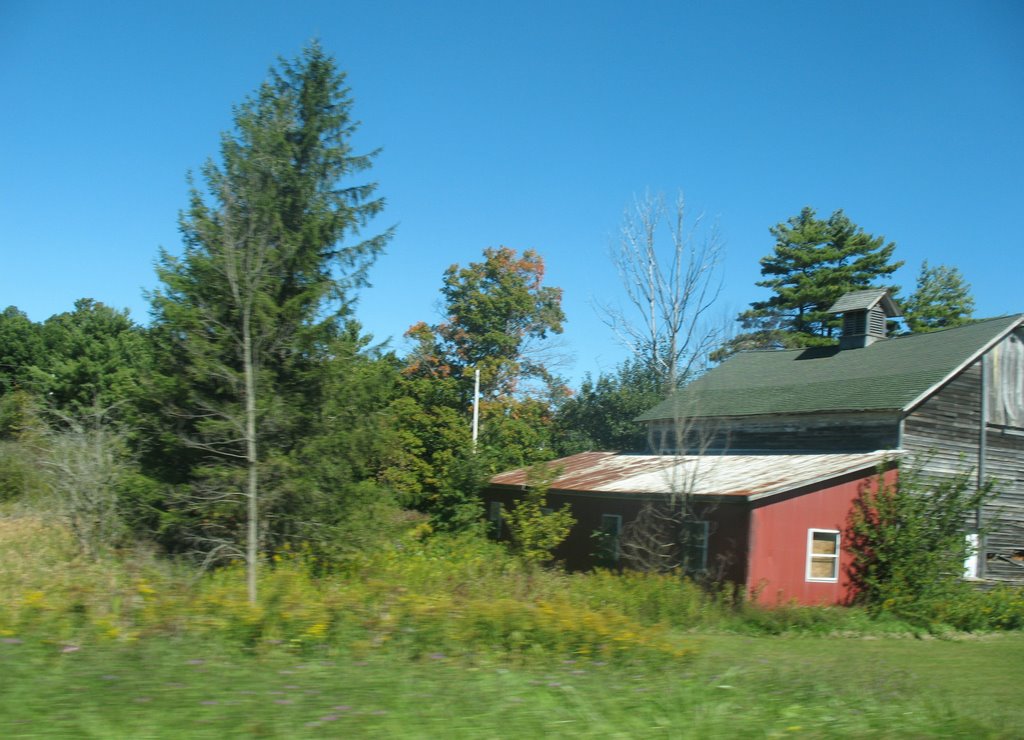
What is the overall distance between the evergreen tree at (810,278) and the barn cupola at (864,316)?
20.7m

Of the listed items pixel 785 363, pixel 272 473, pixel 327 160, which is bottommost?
pixel 272 473

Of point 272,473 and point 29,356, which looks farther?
point 29,356

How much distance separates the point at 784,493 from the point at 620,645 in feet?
39.1

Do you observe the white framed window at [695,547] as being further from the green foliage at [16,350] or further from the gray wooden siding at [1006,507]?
the green foliage at [16,350]

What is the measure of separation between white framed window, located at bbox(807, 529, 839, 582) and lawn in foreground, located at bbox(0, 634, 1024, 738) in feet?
39.9

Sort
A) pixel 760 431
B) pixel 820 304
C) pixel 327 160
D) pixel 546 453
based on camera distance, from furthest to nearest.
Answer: pixel 820 304
pixel 546 453
pixel 760 431
pixel 327 160

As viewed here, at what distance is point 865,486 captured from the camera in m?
20.4

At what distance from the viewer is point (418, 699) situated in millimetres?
5652

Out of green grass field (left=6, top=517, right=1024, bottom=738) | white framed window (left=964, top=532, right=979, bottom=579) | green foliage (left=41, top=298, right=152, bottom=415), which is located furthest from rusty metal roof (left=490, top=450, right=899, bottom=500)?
green foliage (left=41, top=298, right=152, bottom=415)

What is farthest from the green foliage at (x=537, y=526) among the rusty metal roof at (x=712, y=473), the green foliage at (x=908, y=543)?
the green foliage at (x=908, y=543)

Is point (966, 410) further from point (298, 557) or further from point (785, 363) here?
point (298, 557)

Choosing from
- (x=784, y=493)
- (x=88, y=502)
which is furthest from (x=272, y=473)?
(x=784, y=493)

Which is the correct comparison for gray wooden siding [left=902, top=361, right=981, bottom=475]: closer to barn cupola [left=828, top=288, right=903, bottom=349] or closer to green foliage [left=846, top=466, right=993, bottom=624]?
green foliage [left=846, top=466, right=993, bottom=624]

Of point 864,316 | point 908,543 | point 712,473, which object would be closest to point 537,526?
point 712,473
